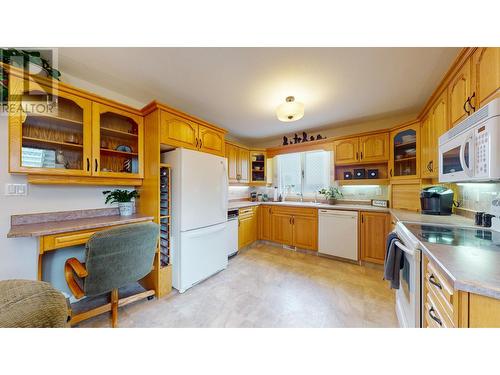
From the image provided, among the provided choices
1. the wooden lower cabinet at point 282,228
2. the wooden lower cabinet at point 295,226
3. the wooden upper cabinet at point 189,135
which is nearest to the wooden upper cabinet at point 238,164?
the wooden upper cabinet at point 189,135

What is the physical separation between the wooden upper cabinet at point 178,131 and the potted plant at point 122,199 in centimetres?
74

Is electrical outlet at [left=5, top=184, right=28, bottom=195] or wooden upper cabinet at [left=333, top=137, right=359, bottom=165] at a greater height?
wooden upper cabinet at [left=333, top=137, right=359, bottom=165]

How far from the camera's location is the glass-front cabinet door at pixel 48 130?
4.49 ft

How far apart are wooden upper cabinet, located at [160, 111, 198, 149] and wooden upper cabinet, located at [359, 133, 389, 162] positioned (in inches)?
105

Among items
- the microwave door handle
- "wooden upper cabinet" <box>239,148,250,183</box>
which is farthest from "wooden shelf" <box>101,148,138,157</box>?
the microwave door handle

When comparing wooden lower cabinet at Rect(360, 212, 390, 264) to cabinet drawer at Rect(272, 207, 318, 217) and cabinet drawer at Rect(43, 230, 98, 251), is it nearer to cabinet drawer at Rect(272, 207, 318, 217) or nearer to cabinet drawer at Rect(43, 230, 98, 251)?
cabinet drawer at Rect(272, 207, 318, 217)

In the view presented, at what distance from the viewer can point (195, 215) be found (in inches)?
81.6

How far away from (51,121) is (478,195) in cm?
406

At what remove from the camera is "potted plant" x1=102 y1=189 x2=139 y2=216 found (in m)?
1.93

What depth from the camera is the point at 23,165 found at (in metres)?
1.39

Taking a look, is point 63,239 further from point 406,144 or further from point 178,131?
point 406,144
